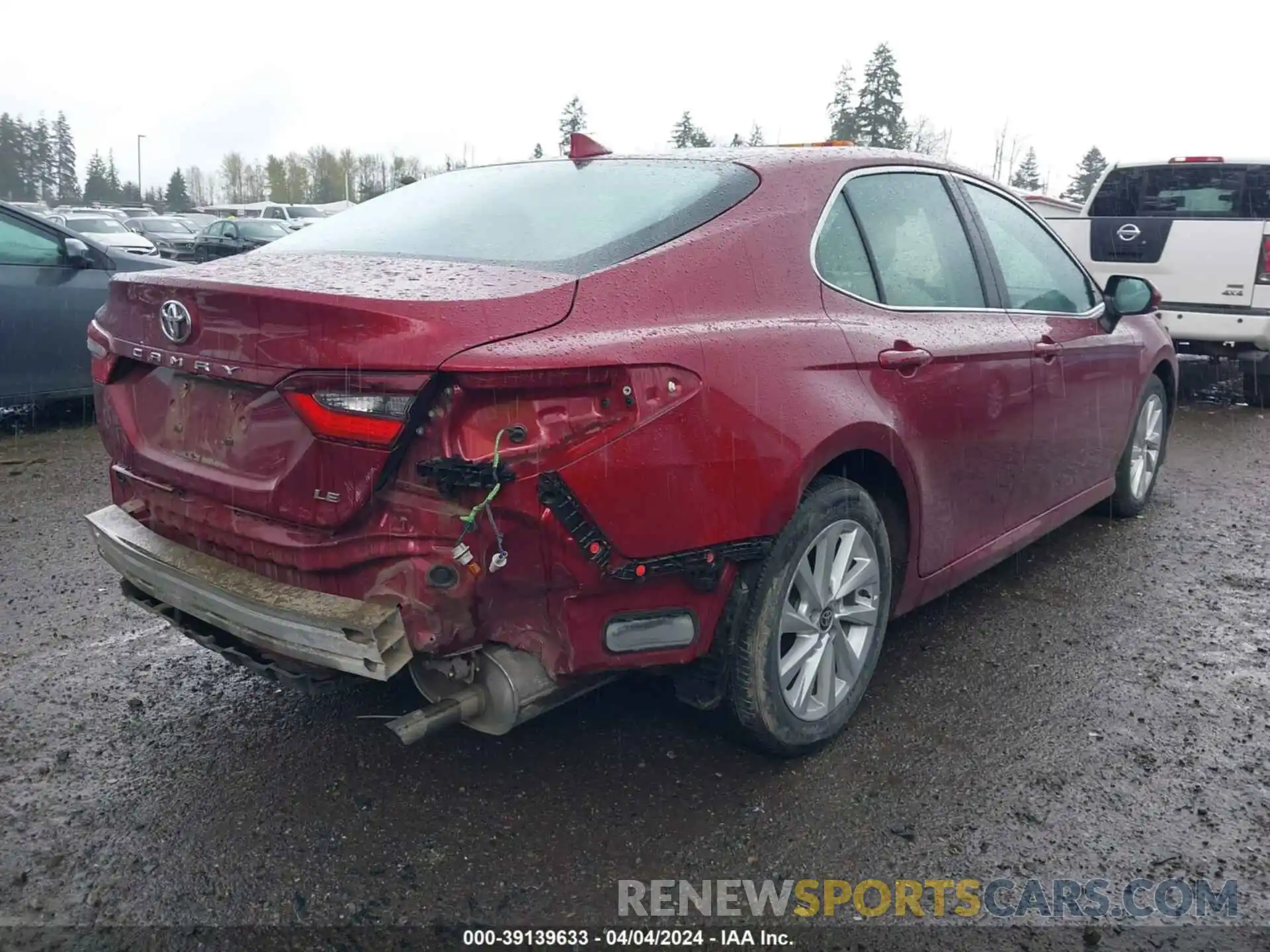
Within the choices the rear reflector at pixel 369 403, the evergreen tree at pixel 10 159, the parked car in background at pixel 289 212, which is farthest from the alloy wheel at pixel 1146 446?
the evergreen tree at pixel 10 159

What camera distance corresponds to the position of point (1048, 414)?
3.99 meters

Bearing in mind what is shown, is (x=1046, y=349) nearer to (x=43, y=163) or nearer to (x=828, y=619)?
(x=828, y=619)

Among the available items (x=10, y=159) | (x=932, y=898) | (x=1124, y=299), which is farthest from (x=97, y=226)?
(x=10, y=159)

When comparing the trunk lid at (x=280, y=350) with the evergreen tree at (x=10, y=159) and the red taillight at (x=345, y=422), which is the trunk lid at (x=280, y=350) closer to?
the red taillight at (x=345, y=422)

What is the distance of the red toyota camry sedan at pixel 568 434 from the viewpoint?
2.26 meters

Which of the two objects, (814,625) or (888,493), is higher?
(888,493)

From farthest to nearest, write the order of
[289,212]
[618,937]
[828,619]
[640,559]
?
[289,212], [828,619], [640,559], [618,937]

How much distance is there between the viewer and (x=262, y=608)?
242 centimetres

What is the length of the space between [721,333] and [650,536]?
1.78 ft

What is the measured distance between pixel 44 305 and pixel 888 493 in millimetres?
5996

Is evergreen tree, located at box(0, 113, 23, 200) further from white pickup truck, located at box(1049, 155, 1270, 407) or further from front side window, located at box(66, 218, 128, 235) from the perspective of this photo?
white pickup truck, located at box(1049, 155, 1270, 407)

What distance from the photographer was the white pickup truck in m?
8.46

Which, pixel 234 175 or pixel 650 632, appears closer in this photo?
pixel 650 632

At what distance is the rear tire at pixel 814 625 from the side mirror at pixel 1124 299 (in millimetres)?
2140
